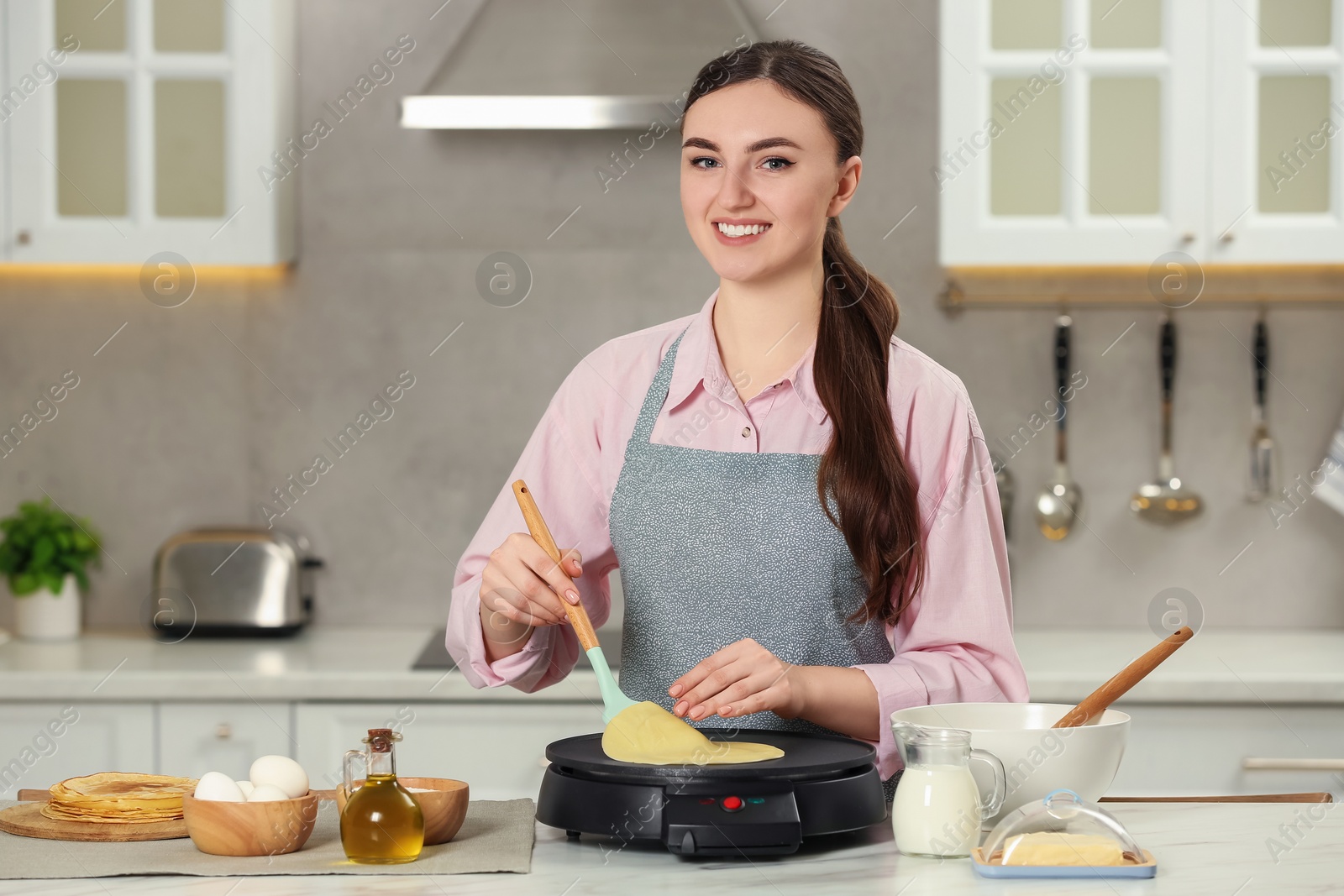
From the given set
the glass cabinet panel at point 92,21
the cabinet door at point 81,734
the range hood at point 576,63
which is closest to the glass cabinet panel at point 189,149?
the glass cabinet panel at point 92,21

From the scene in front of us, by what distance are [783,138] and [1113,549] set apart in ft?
5.47

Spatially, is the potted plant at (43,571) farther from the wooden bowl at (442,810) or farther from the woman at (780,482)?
the wooden bowl at (442,810)

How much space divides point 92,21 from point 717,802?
2122 millimetres

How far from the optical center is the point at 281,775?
3.51 feet

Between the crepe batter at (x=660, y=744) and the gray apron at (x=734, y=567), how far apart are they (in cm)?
23

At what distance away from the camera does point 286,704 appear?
2.28 m

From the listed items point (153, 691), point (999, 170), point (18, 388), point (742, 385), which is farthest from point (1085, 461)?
point (18, 388)

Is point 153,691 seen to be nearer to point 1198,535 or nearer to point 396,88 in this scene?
point 396,88

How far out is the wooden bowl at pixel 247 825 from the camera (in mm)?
1039

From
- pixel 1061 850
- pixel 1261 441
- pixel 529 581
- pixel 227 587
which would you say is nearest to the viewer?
pixel 1061 850

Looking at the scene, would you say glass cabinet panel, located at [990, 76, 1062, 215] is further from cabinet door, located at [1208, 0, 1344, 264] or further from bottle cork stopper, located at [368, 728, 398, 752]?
bottle cork stopper, located at [368, 728, 398, 752]

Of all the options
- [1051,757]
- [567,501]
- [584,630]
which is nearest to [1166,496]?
[567,501]

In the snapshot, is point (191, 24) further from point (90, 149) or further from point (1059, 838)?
point (1059, 838)

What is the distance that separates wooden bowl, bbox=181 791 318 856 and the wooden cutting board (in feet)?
0.21
